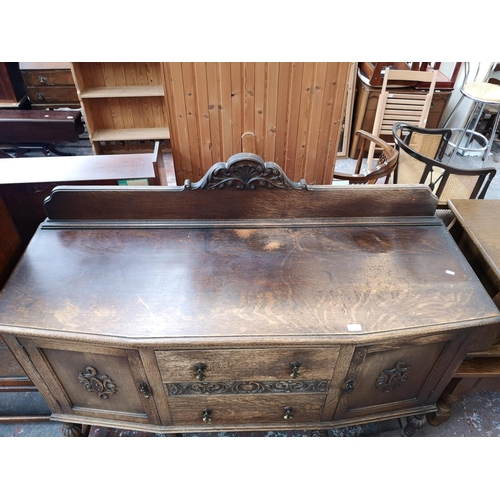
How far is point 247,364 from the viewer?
1.24m

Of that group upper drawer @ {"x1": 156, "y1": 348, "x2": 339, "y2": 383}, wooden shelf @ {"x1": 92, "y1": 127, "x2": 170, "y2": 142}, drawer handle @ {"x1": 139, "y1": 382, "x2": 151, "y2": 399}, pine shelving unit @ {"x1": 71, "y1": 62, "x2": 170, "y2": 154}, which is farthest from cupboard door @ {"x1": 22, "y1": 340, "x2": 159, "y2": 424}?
wooden shelf @ {"x1": 92, "y1": 127, "x2": 170, "y2": 142}

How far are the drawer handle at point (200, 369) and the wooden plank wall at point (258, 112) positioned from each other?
1073 mm

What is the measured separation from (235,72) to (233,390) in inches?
52.6

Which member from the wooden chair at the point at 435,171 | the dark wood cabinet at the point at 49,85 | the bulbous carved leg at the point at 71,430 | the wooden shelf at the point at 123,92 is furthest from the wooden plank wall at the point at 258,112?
the dark wood cabinet at the point at 49,85

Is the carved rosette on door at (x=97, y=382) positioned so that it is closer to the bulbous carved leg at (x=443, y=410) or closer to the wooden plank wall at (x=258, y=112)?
the wooden plank wall at (x=258, y=112)

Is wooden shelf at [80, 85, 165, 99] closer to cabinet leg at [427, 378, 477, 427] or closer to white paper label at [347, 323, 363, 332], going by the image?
white paper label at [347, 323, 363, 332]

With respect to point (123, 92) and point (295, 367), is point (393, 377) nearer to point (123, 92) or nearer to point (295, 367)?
point (295, 367)

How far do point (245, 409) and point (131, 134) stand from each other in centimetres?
311

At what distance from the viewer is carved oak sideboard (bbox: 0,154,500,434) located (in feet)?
3.82

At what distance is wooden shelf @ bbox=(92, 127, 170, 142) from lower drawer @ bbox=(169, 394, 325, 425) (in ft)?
9.60

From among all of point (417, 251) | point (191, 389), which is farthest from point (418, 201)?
Result: point (191, 389)

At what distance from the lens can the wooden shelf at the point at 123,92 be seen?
131 inches

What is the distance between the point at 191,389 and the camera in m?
1.34

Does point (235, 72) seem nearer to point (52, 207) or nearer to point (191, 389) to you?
point (52, 207)
